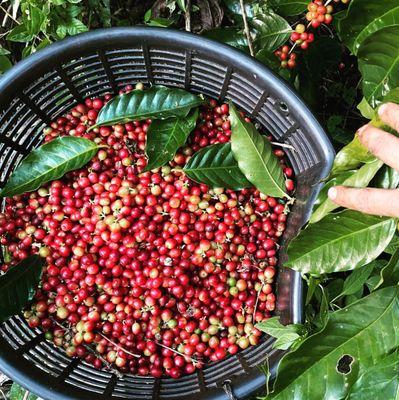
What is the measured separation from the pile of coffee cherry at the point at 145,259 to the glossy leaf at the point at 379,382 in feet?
1.80

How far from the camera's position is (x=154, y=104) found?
171 cm

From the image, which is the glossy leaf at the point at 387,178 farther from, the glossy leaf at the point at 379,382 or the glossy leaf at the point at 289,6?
the glossy leaf at the point at 289,6

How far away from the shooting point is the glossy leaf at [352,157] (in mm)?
Result: 1291

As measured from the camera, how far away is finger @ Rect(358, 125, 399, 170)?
1111 millimetres

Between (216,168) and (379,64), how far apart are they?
0.59 metres

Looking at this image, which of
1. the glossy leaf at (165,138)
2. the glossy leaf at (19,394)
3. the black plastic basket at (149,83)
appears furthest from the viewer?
the glossy leaf at (19,394)

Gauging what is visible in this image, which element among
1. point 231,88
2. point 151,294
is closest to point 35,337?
point 151,294

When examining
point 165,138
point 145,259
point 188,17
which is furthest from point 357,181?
point 188,17

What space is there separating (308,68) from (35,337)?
52.7 inches

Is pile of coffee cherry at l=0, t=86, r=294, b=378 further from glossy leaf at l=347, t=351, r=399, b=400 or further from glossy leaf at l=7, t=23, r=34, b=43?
glossy leaf at l=347, t=351, r=399, b=400

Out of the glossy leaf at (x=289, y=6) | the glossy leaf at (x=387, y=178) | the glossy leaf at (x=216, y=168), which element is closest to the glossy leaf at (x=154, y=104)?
the glossy leaf at (x=216, y=168)

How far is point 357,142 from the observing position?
129cm

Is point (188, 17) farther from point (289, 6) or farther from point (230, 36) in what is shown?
point (289, 6)

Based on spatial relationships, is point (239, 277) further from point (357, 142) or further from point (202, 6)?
point (202, 6)
